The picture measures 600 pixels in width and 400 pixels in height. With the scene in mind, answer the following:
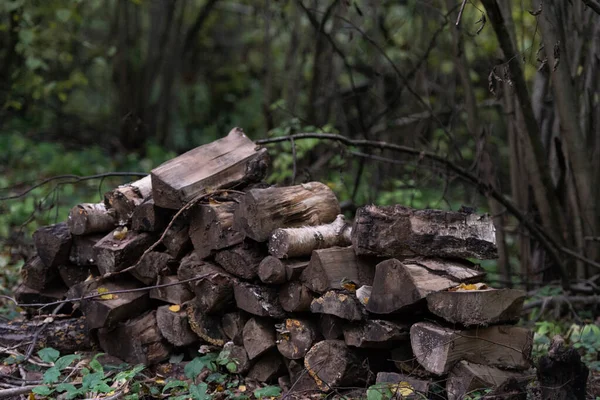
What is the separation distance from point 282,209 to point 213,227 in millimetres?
454

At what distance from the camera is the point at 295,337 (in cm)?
392

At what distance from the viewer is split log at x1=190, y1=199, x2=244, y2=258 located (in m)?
4.11

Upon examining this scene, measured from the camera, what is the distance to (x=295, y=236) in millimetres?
3922

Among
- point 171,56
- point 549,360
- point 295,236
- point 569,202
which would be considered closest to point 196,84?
point 171,56

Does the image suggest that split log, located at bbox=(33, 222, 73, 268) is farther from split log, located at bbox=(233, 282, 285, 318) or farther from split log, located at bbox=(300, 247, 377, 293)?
split log, located at bbox=(300, 247, 377, 293)

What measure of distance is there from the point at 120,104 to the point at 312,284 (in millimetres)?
9525

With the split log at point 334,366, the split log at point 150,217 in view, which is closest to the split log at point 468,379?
the split log at point 334,366

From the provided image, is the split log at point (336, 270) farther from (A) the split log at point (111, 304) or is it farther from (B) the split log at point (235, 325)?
(A) the split log at point (111, 304)

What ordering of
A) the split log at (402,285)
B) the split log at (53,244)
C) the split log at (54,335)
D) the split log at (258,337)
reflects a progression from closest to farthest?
the split log at (402,285) → the split log at (258,337) → the split log at (54,335) → the split log at (53,244)

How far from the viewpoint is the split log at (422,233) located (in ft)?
12.1

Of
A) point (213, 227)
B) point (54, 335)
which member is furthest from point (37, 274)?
point (213, 227)

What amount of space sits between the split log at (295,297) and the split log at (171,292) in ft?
2.34

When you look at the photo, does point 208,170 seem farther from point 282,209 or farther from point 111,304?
point 111,304

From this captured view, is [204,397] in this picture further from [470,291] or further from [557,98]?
[557,98]
